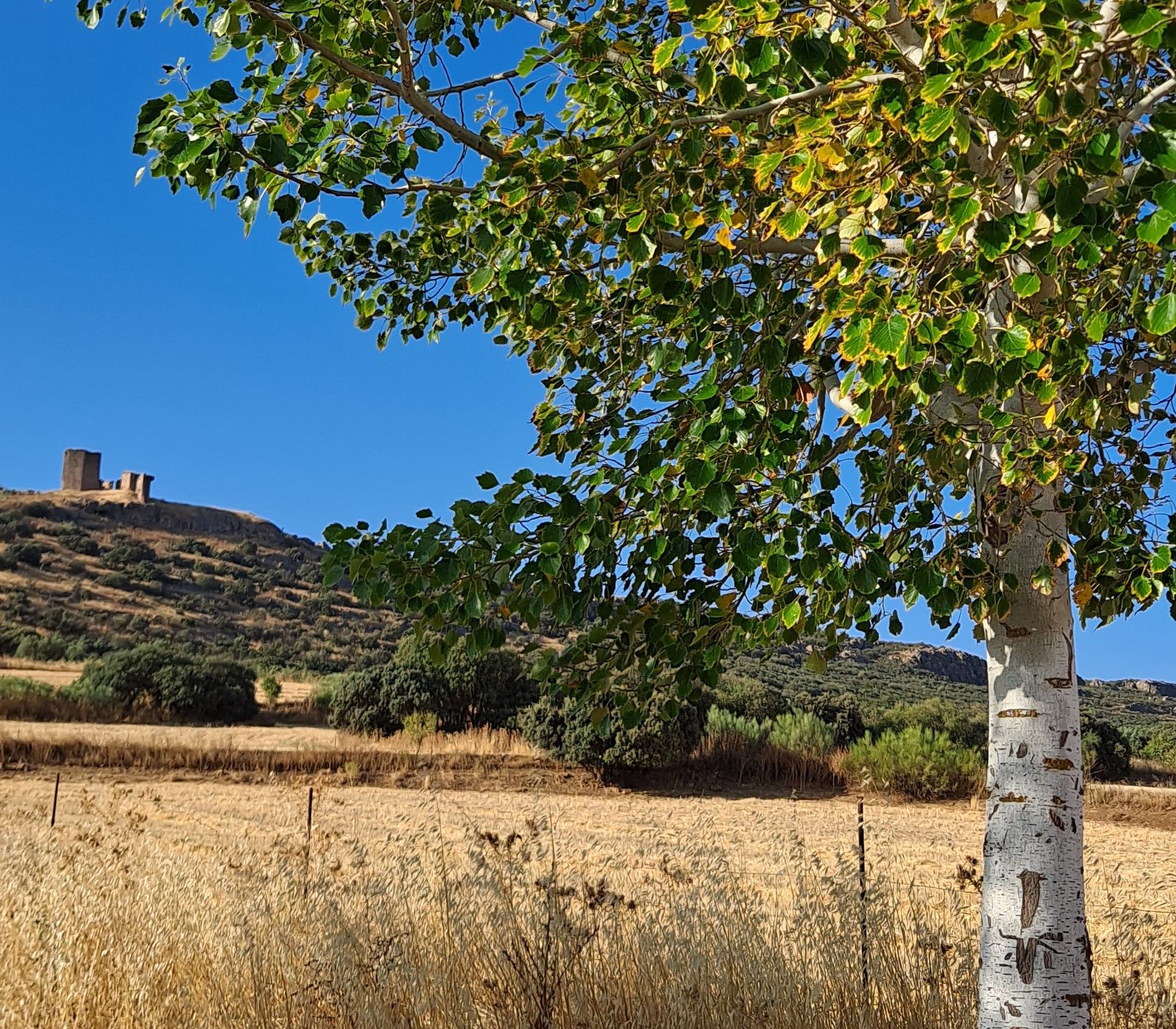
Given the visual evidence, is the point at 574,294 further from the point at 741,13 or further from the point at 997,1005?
the point at 997,1005

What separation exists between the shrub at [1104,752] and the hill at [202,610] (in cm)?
1581

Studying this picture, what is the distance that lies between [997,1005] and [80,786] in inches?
613

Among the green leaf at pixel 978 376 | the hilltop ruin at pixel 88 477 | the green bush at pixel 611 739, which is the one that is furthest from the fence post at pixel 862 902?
the hilltop ruin at pixel 88 477

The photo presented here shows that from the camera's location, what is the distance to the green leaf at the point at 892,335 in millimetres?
2648

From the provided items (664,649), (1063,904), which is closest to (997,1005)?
(1063,904)

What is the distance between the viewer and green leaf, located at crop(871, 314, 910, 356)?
265cm

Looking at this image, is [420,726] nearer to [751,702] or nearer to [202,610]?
[751,702]

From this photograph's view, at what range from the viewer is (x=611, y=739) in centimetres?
2055

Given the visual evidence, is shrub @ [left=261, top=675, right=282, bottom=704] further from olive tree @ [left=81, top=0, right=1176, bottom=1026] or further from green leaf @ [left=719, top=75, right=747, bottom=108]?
green leaf @ [left=719, top=75, right=747, bottom=108]

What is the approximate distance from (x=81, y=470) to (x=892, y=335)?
11016 cm

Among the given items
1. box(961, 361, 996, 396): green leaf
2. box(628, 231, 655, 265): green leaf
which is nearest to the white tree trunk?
box(961, 361, 996, 396): green leaf

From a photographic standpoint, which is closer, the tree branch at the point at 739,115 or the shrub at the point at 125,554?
the tree branch at the point at 739,115

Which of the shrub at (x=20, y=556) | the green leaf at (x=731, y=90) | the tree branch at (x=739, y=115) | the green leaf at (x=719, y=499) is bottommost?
the green leaf at (x=719, y=499)

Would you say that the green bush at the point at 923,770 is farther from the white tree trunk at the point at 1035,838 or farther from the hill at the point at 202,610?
the hill at the point at 202,610
